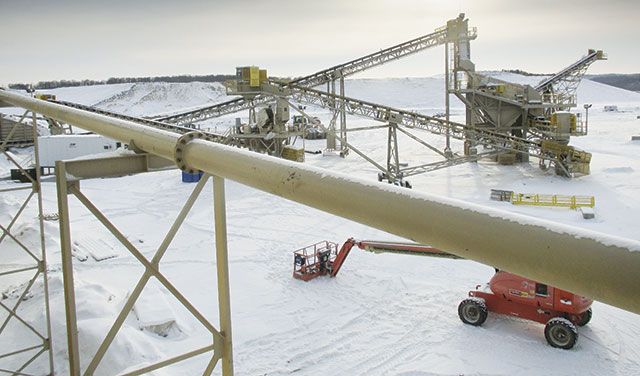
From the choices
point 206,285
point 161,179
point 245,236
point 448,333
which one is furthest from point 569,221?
point 161,179

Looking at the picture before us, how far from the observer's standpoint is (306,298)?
41.0 ft

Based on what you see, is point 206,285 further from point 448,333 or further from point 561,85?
point 561,85

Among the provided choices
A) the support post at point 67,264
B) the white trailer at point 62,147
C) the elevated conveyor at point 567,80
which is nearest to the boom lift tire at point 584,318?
the support post at point 67,264

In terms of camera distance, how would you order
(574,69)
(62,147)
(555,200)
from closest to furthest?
A: (555,200) → (62,147) → (574,69)

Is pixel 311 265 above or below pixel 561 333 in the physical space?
above

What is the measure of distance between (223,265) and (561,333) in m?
8.40

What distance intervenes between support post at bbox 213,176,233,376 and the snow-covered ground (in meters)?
5.38

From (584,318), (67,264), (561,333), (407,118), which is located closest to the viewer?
(67,264)

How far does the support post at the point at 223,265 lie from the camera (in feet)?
13.4

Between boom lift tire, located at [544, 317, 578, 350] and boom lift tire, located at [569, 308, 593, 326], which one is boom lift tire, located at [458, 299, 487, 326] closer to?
boom lift tire, located at [544, 317, 578, 350]

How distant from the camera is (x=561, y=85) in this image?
31.9 m

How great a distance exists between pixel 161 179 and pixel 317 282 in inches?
668

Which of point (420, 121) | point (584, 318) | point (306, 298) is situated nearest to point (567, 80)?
point (420, 121)

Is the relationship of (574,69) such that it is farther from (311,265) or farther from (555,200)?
(311,265)
